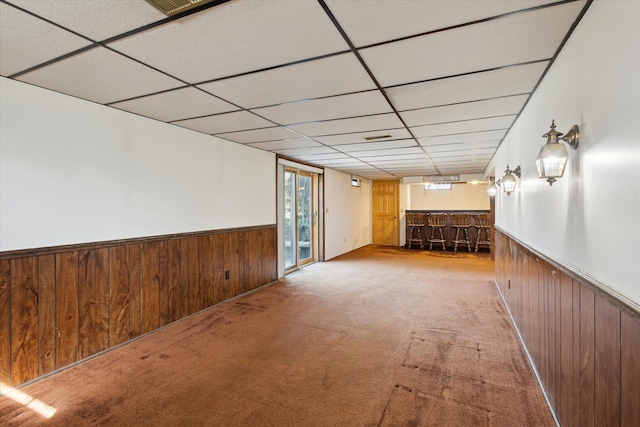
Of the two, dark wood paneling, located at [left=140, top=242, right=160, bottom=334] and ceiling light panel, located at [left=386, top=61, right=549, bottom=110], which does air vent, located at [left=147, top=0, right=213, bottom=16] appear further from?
dark wood paneling, located at [left=140, top=242, right=160, bottom=334]

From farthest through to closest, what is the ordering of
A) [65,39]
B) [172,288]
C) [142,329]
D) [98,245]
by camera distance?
1. [172,288]
2. [142,329]
3. [98,245]
4. [65,39]

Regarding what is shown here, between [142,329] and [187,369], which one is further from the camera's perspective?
[142,329]

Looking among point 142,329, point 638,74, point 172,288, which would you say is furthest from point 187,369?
point 638,74

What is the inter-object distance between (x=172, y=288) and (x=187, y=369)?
1.24 metres

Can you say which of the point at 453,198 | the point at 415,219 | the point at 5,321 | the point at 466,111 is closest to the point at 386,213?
the point at 415,219

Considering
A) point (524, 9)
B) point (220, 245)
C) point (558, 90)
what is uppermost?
point (524, 9)

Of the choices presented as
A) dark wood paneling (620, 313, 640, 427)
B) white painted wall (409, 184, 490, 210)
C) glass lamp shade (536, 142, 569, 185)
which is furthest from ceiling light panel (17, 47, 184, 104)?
white painted wall (409, 184, 490, 210)

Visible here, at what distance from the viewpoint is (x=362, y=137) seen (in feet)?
13.4

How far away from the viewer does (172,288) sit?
3.57 metres

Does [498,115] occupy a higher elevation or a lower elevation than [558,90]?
higher

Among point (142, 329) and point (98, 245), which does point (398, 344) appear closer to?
point (142, 329)

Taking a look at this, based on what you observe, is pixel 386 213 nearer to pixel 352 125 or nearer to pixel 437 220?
pixel 437 220

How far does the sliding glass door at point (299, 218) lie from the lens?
6.28 meters

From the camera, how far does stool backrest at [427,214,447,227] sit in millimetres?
9656
